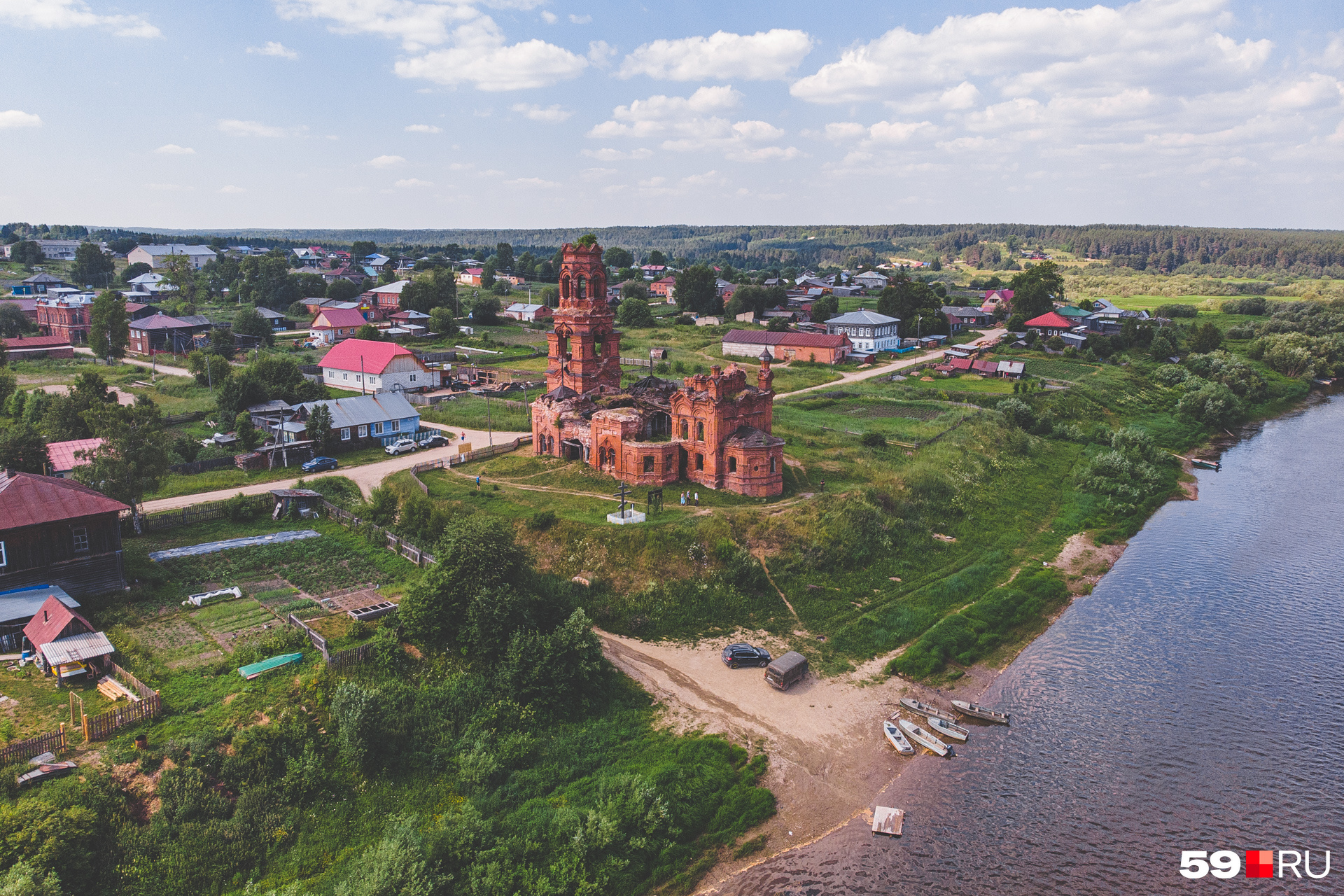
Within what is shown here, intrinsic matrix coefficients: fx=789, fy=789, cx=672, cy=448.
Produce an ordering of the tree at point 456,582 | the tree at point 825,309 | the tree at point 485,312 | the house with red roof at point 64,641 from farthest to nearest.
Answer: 1. the tree at point 485,312
2. the tree at point 825,309
3. the tree at point 456,582
4. the house with red roof at point 64,641

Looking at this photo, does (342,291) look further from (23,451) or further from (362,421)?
(23,451)

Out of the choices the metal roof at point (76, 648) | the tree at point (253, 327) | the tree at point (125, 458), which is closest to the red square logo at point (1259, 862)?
the metal roof at point (76, 648)

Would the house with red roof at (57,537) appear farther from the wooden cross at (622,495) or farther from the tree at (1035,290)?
the tree at (1035,290)

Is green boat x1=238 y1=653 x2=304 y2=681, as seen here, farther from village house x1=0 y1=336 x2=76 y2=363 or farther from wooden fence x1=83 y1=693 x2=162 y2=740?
village house x1=0 y1=336 x2=76 y2=363

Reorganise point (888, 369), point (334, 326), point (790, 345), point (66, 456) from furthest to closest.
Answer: point (334, 326) → point (790, 345) → point (888, 369) → point (66, 456)

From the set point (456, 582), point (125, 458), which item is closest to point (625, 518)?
point (456, 582)

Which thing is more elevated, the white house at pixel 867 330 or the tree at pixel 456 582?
the white house at pixel 867 330
